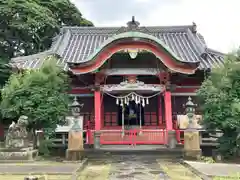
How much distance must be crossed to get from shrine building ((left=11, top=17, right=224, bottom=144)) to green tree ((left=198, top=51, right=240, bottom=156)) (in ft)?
7.09

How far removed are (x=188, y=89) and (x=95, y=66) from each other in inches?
210

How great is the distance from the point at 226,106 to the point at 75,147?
19.4 feet

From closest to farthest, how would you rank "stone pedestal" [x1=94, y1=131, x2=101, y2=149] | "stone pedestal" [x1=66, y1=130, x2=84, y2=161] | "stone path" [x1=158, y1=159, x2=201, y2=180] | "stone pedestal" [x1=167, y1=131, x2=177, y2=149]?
"stone path" [x1=158, y1=159, x2=201, y2=180], "stone pedestal" [x1=66, y1=130, x2=84, y2=161], "stone pedestal" [x1=167, y1=131, x2=177, y2=149], "stone pedestal" [x1=94, y1=131, x2=101, y2=149]

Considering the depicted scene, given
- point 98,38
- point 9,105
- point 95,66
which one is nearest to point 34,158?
point 9,105

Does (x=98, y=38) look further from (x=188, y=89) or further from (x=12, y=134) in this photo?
(x=12, y=134)

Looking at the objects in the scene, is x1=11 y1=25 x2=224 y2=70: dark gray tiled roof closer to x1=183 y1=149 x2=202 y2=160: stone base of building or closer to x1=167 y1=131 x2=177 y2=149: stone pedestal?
x1=167 y1=131 x2=177 y2=149: stone pedestal

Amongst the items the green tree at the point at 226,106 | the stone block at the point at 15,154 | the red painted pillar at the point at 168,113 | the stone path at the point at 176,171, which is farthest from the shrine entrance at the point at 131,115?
the stone block at the point at 15,154

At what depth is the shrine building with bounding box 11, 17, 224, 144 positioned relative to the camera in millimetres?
14102

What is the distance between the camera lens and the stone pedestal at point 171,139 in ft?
44.2

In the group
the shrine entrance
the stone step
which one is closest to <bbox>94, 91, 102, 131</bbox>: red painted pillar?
the stone step

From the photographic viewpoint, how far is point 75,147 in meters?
11.6

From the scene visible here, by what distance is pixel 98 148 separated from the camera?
13.5 m

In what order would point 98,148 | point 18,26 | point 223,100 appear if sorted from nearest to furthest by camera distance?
point 223,100 < point 98,148 < point 18,26

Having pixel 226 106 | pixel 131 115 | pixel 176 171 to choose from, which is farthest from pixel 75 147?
pixel 226 106
